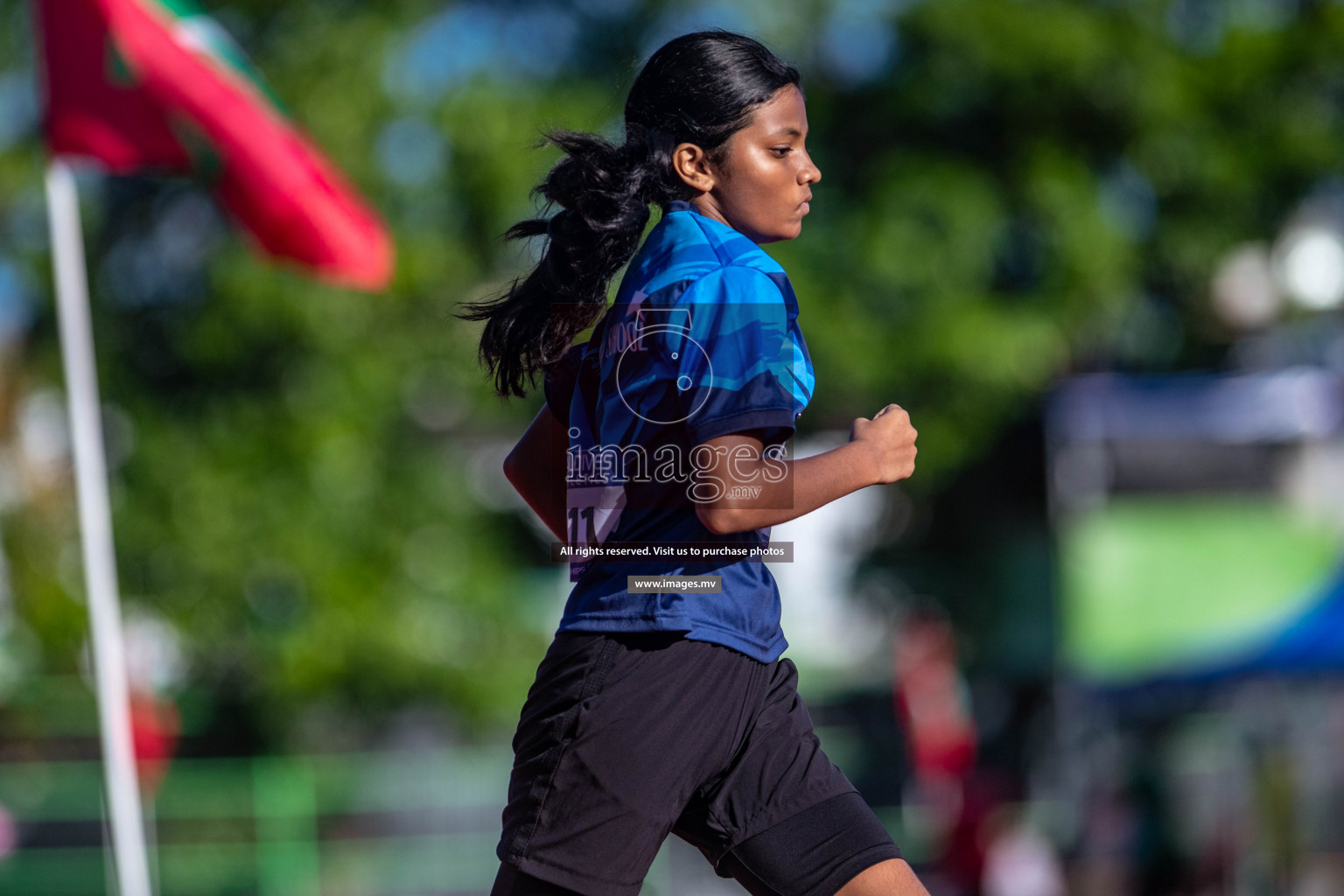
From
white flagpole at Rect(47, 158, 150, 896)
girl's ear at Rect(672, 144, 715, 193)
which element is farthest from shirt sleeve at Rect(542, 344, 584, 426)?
white flagpole at Rect(47, 158, 150, 896)

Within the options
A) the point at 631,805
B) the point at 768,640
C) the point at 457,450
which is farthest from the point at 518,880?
the point at 457,450

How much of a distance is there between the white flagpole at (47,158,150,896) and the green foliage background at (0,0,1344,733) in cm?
394

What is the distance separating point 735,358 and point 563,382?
1.39 ft

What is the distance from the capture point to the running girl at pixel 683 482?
6.57ft

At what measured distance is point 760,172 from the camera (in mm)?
2178

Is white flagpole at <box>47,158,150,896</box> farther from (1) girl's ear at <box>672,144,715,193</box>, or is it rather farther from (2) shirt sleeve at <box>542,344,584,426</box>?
(1) girl's ear at <box>672,144,715,193</box>

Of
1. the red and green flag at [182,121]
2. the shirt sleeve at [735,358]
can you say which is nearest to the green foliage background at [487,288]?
the red and green flag at [182,121]

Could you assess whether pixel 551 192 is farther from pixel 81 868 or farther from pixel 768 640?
pixel 81 868

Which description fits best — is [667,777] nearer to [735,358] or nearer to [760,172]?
[735,358]

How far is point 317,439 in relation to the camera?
998 centimetres

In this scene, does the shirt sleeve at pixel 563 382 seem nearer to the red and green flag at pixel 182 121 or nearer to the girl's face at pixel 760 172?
the girl's face at pixel 760 172

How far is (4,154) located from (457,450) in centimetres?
373

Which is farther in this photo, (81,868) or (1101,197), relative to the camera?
(1101,197)

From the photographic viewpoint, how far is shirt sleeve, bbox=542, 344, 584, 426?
Answer: 2.29m
